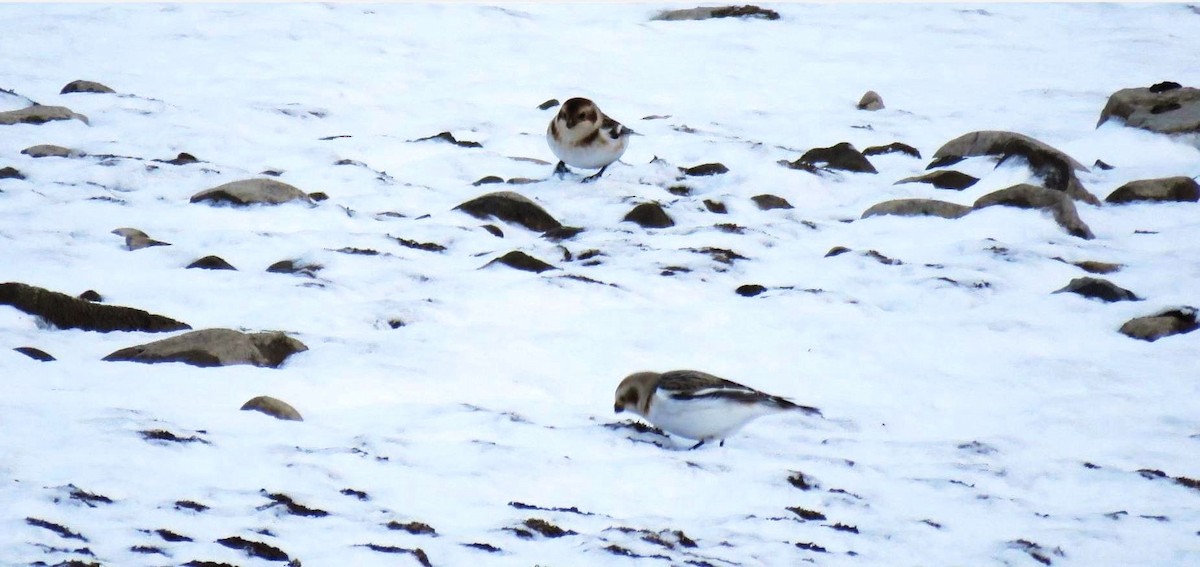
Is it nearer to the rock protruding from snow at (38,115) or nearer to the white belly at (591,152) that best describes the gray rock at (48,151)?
the rock protruding from snow at (38,115)

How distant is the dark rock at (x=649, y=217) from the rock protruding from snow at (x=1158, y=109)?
398 centimetres

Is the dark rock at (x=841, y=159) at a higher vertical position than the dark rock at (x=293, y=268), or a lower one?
higher

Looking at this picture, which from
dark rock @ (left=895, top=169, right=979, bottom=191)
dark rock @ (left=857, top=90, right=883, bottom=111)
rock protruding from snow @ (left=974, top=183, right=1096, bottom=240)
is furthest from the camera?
dark rock @ (left=857, top=90, right=883, bottom=111)

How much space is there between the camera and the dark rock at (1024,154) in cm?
847

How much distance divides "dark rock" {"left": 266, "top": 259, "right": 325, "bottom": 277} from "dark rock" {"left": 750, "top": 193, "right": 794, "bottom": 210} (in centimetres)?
305

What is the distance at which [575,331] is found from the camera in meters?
6.08

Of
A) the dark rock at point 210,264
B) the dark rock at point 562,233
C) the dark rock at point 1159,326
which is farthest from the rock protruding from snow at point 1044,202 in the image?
the dark rock at point 210,264

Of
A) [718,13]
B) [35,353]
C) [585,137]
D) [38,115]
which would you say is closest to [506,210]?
[585,137]

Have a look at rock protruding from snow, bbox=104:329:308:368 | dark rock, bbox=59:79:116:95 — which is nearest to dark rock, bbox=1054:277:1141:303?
rock protruding from snow, bbox=104:329:308:368

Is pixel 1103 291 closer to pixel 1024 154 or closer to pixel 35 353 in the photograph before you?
pixel 1024 154

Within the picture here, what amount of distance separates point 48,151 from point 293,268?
117 inches

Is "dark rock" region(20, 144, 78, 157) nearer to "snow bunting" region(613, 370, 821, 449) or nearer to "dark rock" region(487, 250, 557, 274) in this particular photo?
"dark rock" region(487, 250, 557, 274)

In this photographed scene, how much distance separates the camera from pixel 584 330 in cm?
610

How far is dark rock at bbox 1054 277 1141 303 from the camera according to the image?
662cm
